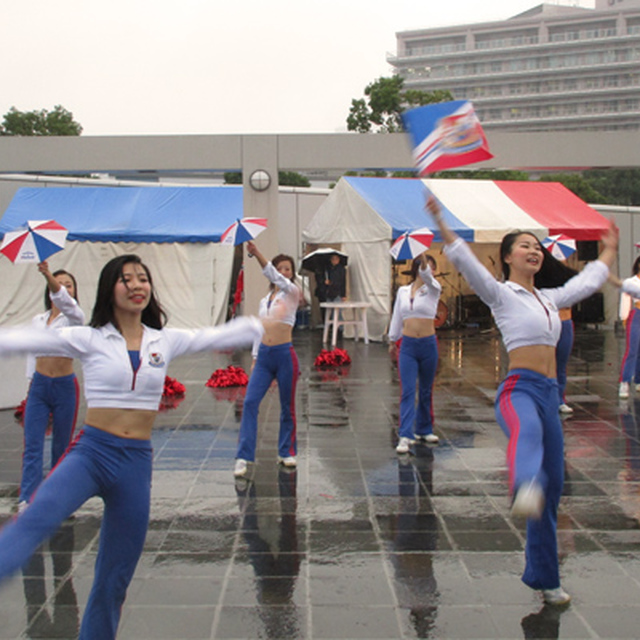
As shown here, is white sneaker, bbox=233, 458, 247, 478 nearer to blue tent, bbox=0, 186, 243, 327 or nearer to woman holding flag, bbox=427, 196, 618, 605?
woman holding flag, bbox=427, 196, 618, 605

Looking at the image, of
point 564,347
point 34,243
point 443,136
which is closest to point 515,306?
point 443,136

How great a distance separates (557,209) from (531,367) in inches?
634

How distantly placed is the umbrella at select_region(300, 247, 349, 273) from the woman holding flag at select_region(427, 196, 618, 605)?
13.7 m

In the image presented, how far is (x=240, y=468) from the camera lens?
21.9ft

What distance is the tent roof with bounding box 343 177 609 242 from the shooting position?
17422mm

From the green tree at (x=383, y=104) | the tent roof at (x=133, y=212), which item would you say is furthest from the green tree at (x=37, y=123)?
the tent roof at (x=133, y=212)

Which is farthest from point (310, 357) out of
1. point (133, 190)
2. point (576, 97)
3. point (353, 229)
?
point (576, 97)

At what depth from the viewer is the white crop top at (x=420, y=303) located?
7.70 meters

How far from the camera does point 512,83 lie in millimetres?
124188

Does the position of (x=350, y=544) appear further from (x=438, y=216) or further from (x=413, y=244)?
(x=413, y=244)

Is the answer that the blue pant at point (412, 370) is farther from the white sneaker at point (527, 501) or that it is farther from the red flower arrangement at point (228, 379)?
the red flower arrangement at point (228, 379)

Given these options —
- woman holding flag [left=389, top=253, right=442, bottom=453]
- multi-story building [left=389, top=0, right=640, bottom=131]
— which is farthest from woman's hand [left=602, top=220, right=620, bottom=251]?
multi-story building [left=389, top=0, right=640, bottom=131]

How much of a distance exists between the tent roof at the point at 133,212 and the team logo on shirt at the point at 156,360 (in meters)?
15.2

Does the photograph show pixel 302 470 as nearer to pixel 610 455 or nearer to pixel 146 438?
pixel 610 455
